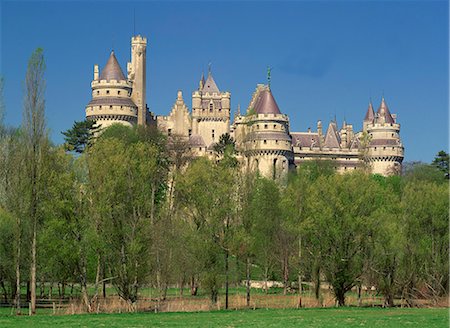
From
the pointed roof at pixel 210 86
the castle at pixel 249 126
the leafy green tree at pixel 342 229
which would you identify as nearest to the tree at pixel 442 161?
the castle at pixel 249 126

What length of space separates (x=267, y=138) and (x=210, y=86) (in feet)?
49.0

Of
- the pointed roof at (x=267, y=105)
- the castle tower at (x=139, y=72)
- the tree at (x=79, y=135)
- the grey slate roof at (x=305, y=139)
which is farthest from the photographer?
the grey slate roof at (x=305, y=139)

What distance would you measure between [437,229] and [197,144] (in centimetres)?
5406

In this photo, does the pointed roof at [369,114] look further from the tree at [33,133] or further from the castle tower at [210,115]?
the tree at [33,133]

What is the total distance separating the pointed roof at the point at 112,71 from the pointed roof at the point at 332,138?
85.5 feet

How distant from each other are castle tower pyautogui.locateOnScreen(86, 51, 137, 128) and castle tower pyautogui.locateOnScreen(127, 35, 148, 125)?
2.59 metres

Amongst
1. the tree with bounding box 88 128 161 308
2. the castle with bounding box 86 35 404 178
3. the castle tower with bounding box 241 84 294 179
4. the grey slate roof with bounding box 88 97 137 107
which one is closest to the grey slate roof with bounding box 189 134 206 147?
the castle with bounding box 86 35 404 178

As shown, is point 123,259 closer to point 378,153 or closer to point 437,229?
point 437,229

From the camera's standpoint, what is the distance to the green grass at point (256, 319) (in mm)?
25250

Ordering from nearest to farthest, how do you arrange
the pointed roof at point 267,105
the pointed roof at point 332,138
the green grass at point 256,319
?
the green grass at point 256,319 → the pointed roof at point 267,105 → the pointed roof at point 332,138

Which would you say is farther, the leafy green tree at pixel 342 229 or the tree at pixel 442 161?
the tree at pixel 442 161

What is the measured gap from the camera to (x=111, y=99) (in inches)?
3280

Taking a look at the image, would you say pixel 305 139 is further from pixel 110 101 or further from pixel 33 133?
pixel 33 133

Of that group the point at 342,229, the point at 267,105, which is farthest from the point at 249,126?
the point at 342,229
